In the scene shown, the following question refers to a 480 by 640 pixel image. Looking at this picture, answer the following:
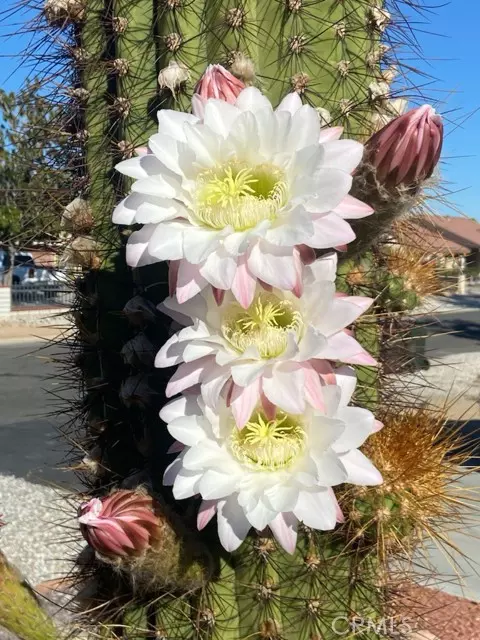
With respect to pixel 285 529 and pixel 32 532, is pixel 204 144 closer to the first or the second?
pixel 285 529

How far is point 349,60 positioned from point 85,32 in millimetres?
674

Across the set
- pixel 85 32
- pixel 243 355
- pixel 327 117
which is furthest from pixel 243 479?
pixel 85 32

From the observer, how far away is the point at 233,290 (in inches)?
47.7

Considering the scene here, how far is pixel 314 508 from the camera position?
127 cm

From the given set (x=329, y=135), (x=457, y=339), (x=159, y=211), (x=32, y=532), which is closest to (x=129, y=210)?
(x=159, y=211)

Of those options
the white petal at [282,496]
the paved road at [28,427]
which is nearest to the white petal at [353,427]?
the white petal at [282,496]

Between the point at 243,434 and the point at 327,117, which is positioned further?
the point at 327,117

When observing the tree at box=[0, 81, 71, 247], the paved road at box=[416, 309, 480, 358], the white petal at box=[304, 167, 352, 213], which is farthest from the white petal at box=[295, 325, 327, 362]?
the paved road at box=[416, 309, 480, 358]

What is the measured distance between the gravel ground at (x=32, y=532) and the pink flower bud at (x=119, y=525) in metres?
2.75

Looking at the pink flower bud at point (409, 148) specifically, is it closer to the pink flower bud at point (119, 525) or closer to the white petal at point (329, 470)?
the white petal at point (329, 470)

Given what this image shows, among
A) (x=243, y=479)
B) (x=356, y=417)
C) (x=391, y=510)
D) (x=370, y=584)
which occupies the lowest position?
(x=370, y=584)

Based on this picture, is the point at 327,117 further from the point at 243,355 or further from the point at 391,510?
the point at 391,510

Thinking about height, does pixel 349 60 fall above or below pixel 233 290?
above

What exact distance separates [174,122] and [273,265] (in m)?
0.34
